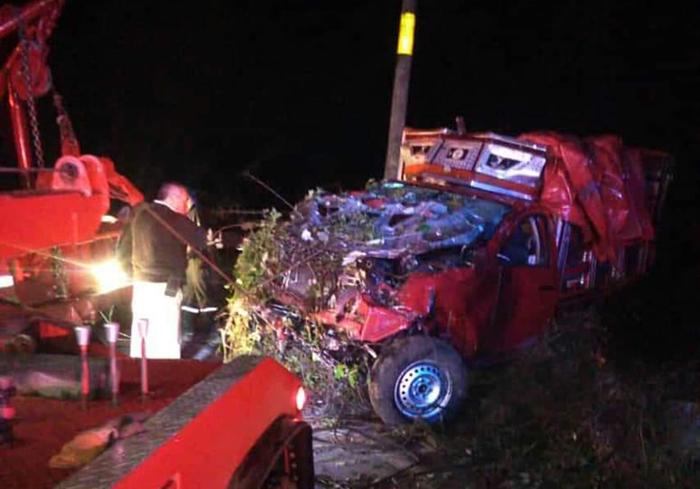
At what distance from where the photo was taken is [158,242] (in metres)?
6.57

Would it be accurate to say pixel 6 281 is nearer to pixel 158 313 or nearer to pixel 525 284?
pixel 158 313

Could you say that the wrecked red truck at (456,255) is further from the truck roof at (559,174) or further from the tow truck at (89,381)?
the tow truck at (89,381)

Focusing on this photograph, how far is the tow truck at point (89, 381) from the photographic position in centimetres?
228

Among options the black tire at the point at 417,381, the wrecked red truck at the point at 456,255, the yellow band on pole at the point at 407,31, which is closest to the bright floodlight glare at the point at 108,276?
the wrecked red truck at the point at 456,255

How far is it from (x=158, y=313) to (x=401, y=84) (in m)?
5.04

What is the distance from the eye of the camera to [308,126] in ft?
86.5

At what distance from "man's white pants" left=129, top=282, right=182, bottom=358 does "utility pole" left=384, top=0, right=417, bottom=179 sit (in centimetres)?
426

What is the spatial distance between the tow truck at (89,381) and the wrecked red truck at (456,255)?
6.35 feet

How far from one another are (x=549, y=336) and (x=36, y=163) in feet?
16.8

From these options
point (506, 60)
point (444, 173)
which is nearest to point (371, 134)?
point (506, 60)

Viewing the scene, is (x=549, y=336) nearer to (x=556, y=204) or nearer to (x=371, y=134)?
(x=556, y=204)

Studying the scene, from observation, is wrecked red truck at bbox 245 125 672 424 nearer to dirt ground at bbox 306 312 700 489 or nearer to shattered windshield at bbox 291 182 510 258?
shattered windshield at bbox 291 182 510 258

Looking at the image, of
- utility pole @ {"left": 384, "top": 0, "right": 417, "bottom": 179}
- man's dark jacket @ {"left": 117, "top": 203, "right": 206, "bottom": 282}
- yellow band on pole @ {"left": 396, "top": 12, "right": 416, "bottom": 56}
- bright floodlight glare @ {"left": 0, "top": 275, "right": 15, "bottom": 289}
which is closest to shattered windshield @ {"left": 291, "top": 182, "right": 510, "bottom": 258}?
man's dark jacket @ {"left": 117, "top": 203, "right": 206, "bottom": 282}

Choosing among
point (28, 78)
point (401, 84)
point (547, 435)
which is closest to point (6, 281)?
point (28, 78)
